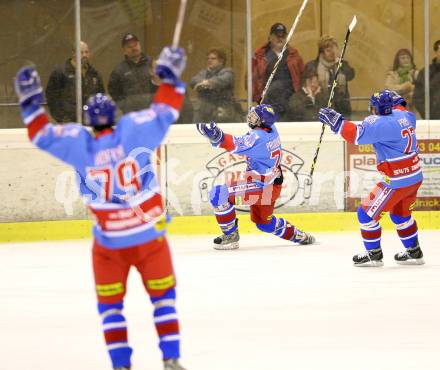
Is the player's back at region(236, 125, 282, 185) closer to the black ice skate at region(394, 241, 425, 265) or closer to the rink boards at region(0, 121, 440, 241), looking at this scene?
the rink boards at region(0, 121, 440, 241)

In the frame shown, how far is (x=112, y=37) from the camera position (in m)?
10.2

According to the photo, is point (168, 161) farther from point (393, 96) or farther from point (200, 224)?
point (393, 96)

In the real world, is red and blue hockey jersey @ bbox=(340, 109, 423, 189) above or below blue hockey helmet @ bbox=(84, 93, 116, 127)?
below

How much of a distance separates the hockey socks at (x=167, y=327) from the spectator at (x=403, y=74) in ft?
21.3

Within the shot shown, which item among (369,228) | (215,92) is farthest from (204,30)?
(369,228)

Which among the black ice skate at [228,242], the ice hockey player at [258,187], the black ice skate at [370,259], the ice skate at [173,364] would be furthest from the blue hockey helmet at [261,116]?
the ice skate at [173,364]

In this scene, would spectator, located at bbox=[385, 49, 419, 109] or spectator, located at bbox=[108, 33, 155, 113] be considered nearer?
spectator, located at bbox=[108, 33, 155, 113]

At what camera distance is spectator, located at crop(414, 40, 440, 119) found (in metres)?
10.7

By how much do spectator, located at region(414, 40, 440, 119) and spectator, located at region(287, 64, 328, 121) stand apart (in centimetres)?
94

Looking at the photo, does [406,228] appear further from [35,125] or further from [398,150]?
[35,125]

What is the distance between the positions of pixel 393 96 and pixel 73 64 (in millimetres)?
3469

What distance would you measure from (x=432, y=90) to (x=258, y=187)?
2383 mm

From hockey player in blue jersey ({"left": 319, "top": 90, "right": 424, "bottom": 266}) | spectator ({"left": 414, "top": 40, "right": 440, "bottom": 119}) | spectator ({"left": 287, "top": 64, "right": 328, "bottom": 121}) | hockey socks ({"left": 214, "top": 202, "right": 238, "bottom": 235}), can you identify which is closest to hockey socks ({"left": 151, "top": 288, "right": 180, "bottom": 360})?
hockey player in blue jersey ({"left": 319, "top": 90, "right": 424, "bottom": 266})

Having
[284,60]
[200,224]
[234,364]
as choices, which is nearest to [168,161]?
[200,224]
